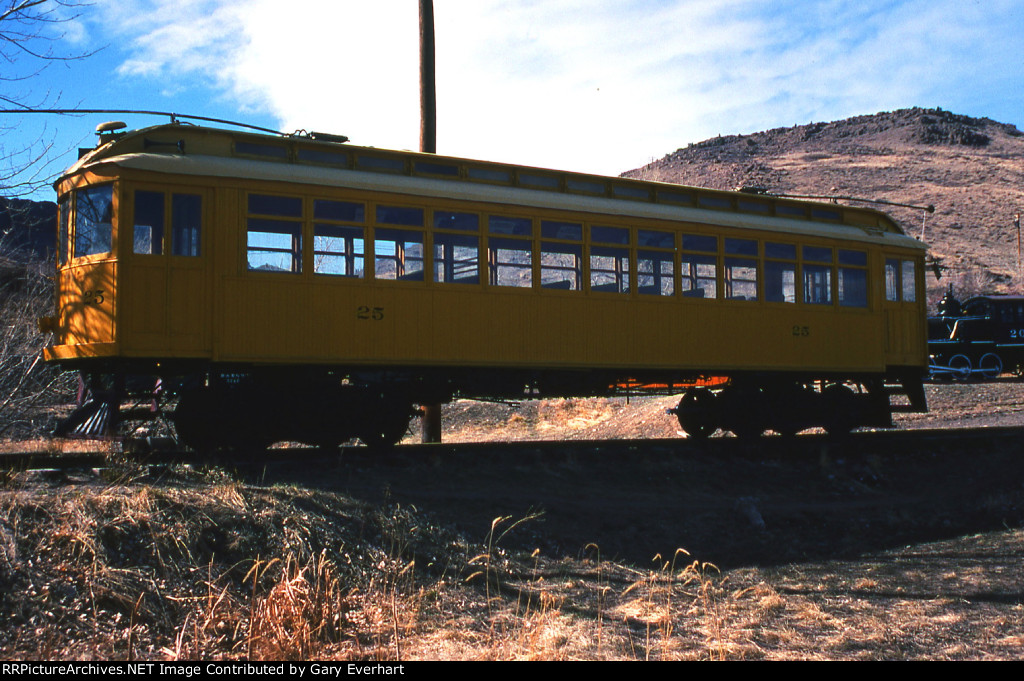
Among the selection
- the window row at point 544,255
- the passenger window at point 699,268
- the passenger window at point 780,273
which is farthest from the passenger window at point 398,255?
the passenger window at point 780,273

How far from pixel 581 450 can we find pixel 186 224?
5.16 meters

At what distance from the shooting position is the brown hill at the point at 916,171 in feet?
165

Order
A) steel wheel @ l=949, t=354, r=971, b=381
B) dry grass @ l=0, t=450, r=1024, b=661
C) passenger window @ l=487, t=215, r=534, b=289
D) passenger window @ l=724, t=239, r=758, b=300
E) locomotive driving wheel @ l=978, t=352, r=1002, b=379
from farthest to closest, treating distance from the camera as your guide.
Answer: locomotive driving wheel @ l=978, t=352, r=1002, b=379 < steel wheel @ l=949, t=354, r=971, b=381 < passenger window @ l=724, t=239, r=758, b=300 < passenger window @ l=487, t=215, r=534, b=289 < dry grass @ l=0, t=450, r=1024, b=661

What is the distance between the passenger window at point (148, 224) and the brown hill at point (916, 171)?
39347 mm

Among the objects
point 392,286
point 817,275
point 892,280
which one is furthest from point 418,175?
point 892,280

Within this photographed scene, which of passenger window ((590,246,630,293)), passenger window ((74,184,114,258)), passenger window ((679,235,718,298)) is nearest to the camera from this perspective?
passenger window ((74,184,114,258))

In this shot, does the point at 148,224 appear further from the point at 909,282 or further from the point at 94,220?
the point at 909,282

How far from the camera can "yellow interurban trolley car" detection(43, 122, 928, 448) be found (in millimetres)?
8211

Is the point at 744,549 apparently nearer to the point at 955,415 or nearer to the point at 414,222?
the point at 414,222

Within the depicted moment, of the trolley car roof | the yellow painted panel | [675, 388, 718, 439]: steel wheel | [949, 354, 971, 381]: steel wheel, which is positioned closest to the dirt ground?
the yellow painted panel

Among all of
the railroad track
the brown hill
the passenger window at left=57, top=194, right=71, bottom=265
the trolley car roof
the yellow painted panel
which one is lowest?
the railroad track

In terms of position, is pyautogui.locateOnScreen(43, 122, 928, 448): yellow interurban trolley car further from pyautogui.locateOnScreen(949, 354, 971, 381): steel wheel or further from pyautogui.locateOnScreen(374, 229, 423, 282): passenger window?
pyautogui.locateOnScreen(949, 354, 971, 381): steel wheel

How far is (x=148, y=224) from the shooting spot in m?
Answer: 8.10

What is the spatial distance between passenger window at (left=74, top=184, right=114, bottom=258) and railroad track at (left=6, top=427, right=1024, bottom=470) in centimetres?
205
